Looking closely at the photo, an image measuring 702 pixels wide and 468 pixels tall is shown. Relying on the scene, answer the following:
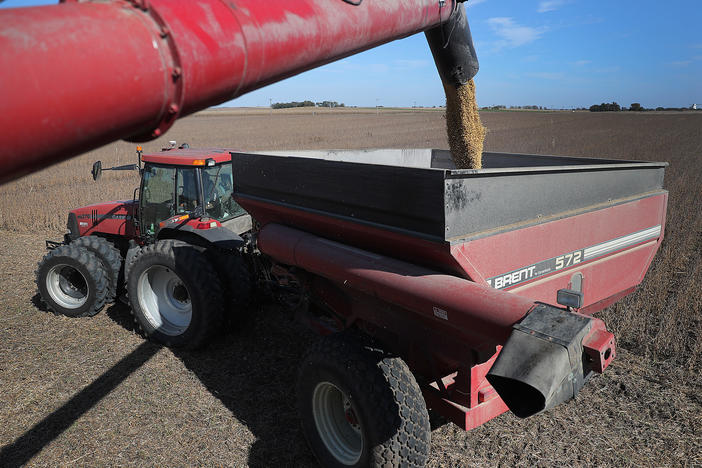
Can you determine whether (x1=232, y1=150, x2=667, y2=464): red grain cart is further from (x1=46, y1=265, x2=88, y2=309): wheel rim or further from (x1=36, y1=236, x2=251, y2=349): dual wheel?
(x1=46, y1=265, x2=88, y2=309): wheel rim

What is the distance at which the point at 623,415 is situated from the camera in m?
3.52

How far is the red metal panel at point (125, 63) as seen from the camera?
91 centimetres

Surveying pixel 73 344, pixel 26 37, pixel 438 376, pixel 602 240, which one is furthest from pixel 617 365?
pixel 73 344

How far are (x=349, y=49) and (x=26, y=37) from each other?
111cm

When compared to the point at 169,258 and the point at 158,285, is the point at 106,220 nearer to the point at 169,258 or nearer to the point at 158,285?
the point at 158,285

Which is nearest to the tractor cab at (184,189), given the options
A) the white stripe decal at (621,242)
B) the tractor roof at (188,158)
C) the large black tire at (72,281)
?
the tractor roof at (188,158)

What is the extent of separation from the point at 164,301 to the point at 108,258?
956 mm

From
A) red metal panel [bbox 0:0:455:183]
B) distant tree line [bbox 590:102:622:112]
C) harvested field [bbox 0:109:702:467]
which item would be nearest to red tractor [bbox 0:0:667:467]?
red metal panel [bbox 0:0:455:183]

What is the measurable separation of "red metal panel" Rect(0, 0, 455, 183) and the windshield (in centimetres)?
354

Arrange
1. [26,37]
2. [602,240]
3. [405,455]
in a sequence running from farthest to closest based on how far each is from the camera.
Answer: [602,240]
[405,455]
[26,37]

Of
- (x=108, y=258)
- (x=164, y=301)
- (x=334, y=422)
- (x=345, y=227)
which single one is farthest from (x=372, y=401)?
(x=108, y=258)

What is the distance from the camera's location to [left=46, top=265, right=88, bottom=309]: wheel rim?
5344 millimetres

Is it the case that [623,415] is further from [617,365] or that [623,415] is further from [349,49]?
[349,49]

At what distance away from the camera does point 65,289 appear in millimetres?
5414
